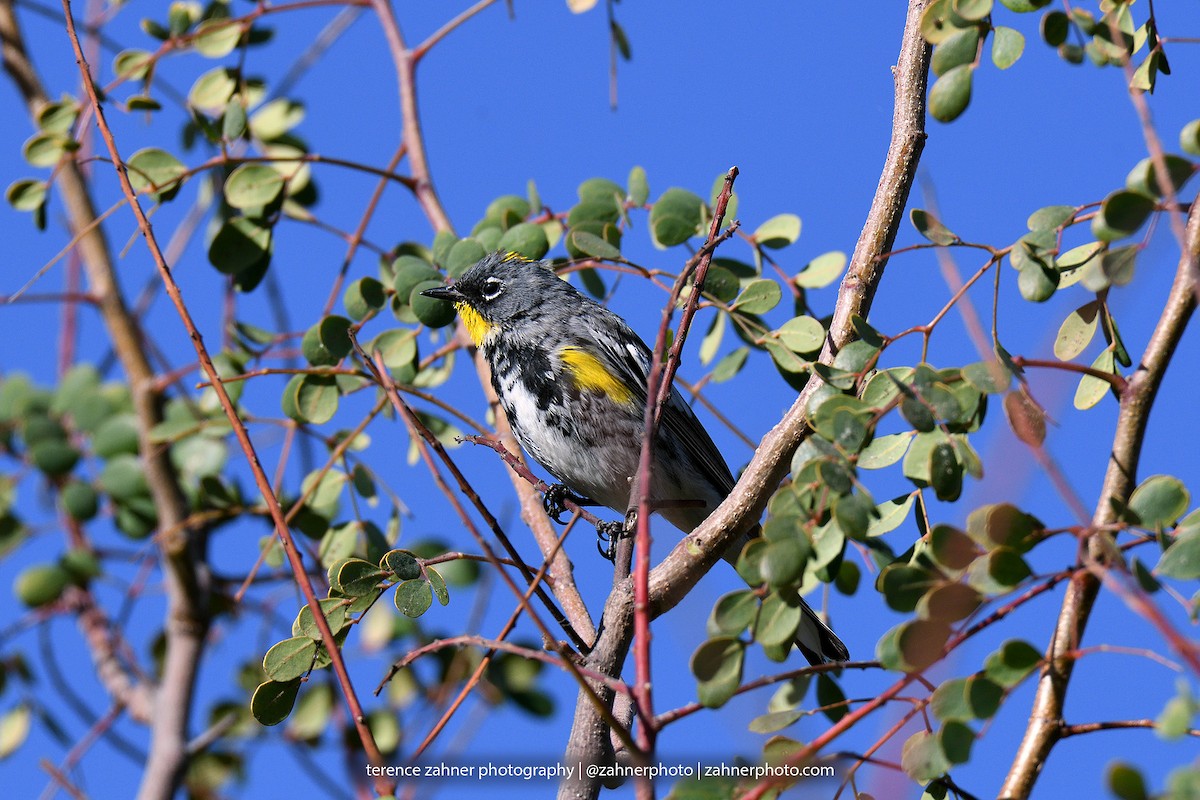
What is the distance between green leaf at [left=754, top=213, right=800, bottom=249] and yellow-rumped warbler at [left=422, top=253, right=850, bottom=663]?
3.25ft

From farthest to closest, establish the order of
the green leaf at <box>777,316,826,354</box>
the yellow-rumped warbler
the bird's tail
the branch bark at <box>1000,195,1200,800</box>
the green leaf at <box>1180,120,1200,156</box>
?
the yellow-rumped warbler, the bird's tail, the green leaf at <box>777,316,826,354</box>, the branch bark at <box>1000,195,1200,800</box>, the green leaf at <box>1180,120,1200,156</box>

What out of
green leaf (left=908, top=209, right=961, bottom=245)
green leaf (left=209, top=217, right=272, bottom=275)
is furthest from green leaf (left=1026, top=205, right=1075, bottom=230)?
green leaf (left=209, top=217, right=272, bottom=275)

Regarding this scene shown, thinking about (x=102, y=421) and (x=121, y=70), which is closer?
(x=121, y=70)

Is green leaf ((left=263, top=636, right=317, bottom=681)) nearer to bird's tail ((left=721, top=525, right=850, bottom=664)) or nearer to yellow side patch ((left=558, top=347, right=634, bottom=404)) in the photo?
bird's tail ((left=721, top=525, right=850, bottom=664))

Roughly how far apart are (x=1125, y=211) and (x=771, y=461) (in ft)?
2.75

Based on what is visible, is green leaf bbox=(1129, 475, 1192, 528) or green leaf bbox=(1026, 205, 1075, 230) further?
green leaf bbox=(1026, 205, 1075, 230)

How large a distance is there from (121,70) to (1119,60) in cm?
312

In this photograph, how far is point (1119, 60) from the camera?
2168 millimetres

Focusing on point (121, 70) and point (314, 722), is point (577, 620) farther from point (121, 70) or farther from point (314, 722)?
point (121, 70)

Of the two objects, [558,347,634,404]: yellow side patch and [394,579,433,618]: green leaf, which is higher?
[558,347,634,404]: yellow side patch

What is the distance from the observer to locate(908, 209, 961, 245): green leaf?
7.72 feet

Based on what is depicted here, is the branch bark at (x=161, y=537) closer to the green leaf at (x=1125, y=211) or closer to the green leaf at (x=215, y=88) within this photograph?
the green leaf at (x=215, y=88)

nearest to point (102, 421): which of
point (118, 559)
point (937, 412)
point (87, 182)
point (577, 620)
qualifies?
point (118, 559)

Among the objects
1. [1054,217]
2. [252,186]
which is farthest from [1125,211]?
[252,186]
